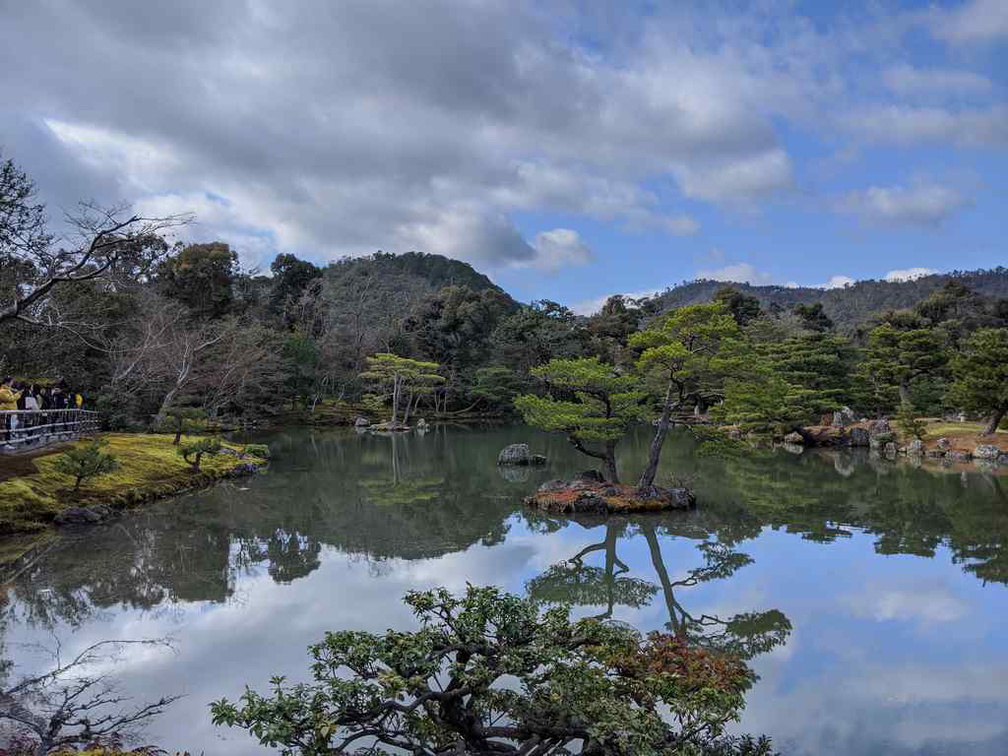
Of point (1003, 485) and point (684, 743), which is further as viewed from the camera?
point (1003, 485)

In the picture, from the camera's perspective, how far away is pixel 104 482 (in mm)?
13867

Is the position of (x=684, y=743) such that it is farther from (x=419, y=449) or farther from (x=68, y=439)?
(x=419, y=449)

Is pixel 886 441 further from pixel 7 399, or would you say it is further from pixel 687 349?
pixel 7 399

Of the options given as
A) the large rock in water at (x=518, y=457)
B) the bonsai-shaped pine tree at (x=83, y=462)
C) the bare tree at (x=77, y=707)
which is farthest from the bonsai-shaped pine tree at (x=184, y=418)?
the bare tree at (x=77, y=707)

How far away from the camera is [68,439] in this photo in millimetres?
16250

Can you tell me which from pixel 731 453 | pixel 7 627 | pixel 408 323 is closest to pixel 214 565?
pixel 7 627

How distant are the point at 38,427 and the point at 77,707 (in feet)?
39.1

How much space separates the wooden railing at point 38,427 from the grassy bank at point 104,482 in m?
0.49

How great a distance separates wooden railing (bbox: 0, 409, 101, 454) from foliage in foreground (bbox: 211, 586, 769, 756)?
1211cm

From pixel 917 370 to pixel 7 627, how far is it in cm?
3354

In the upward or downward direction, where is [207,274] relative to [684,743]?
upward

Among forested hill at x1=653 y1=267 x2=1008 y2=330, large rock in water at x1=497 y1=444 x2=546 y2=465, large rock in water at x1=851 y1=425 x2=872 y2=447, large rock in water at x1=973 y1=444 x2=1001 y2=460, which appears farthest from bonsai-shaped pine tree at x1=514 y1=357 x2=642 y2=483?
forested hill at x1=653 y1=267 x2=1008 y2=330

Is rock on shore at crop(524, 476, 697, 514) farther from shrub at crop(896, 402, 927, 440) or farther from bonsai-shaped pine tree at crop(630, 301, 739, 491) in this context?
shrub at crop(896, 402, 927, 440)

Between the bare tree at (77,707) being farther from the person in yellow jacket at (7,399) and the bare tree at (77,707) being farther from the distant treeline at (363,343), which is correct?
the person in yellow jacket at (7,399)
